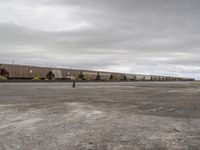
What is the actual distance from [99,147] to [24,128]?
1.53 m

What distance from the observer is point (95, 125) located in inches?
141

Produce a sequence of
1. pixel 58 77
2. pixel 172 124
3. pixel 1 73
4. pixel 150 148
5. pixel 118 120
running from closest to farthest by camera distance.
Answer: pixel 150 148, pixel 172 124, pixel 118 120, pixel 1 73, pixel 58 77

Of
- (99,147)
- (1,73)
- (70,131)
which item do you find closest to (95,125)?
(70,131)

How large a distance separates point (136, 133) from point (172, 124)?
98 cm

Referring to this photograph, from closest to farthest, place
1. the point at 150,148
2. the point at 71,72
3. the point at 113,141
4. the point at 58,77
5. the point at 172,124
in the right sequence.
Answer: the point at 150,148 < the point at 113,141 < the point at 172,124 < the point at 58,77 < the point at 71,72

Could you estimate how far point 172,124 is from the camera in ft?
12.1

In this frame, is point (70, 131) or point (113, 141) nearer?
point (113, 141)

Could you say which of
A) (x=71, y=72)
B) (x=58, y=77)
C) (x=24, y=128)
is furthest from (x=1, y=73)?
(x=24, y=128)

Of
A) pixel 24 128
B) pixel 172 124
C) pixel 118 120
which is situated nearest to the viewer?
pixel 24 128

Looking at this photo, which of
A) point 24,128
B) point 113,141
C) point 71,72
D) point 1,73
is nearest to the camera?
point 113,141

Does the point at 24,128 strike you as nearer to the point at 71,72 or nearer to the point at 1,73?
the point at 1,73

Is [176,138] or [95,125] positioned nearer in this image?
[176,138]

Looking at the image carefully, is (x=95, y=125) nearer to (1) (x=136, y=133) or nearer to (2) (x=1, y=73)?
(1) (x=136, y=133)

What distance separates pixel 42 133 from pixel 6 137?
0.49m
